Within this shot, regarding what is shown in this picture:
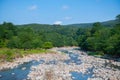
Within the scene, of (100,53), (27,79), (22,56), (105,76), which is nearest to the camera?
(27,79)

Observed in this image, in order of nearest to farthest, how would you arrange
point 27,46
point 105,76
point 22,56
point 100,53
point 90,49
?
point 105,76, point 22,56, point 100,53, point 27,46, point 90,49

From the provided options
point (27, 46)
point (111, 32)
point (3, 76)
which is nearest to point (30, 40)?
point (27, 46)

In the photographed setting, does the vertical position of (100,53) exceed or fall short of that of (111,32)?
it falls short

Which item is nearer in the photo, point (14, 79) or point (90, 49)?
point (14, 79)

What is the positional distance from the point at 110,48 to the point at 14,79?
37.2 m

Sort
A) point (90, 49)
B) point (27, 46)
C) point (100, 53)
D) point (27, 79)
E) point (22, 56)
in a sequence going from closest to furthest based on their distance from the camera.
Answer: point (27, 79) < point (22, 56) < point (100, 53) < point (27, 46) < point (90, 49)

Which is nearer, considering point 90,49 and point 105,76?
point 105,76

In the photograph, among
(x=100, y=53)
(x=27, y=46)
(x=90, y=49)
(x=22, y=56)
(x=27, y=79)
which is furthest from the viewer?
(x=90, y=49)

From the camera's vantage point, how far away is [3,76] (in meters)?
36.3

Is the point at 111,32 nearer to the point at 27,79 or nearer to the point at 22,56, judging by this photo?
the point at 22,56

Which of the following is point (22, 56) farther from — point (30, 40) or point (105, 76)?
point (105, 76)

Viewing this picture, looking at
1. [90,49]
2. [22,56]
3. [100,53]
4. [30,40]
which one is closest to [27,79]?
[22,56]

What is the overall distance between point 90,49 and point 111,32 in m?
12.6

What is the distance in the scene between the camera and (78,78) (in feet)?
117
